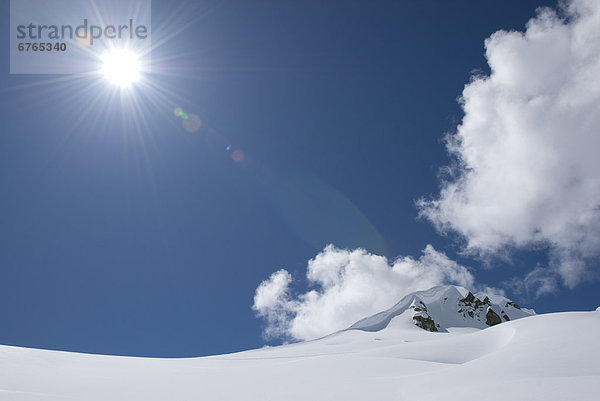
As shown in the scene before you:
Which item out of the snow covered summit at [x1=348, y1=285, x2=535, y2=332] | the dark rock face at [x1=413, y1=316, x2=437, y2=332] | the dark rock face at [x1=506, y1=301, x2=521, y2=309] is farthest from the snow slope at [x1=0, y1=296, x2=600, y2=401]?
the dark rock face at [x1=506, y1=301, x2=521, y2=309]

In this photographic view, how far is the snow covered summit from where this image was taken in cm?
9366

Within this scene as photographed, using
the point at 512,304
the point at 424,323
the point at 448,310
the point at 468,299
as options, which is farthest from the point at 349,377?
the point at 512,304

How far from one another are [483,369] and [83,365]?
10.8 meters

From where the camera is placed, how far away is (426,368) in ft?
29.0

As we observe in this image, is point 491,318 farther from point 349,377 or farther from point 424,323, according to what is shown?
point 349,377

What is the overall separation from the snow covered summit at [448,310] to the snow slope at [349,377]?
8074cm

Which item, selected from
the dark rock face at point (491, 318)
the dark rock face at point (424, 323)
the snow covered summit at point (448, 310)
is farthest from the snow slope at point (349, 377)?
the dark rock face at point (491, 318)

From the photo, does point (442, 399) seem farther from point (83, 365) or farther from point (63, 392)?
point (83, 365)

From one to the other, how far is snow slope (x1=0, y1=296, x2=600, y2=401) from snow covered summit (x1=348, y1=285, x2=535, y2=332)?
80.7m

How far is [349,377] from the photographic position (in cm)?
846

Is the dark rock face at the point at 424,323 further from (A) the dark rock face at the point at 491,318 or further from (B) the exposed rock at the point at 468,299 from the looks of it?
(B) the exposed rock at the point at 468,299

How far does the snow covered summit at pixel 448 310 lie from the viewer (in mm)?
93662

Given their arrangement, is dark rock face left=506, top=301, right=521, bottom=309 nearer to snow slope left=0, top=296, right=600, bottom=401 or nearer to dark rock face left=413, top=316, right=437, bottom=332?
dark rock face left=413, top=316, right=437, bottom=332

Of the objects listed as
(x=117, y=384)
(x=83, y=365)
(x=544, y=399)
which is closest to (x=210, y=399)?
(x=117, y=384)
